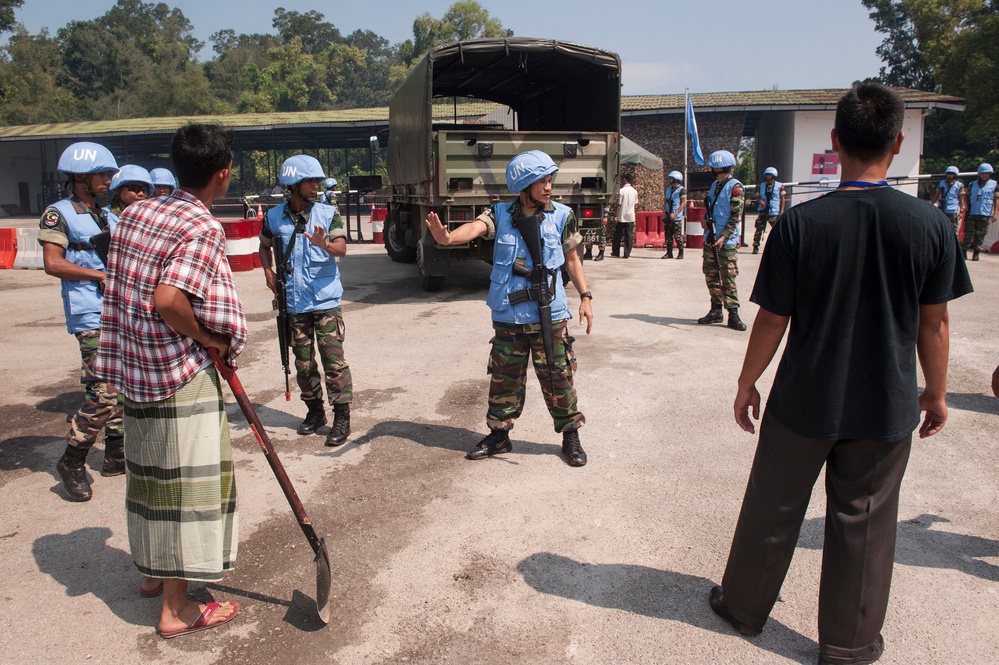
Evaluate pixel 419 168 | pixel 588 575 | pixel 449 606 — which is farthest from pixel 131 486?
pixel 419 168

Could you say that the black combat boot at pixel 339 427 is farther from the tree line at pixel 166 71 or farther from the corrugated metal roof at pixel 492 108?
the tree line at pixel 166 71

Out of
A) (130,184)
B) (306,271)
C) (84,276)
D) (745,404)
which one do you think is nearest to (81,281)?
(84,276)

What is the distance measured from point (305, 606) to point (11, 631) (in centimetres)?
114

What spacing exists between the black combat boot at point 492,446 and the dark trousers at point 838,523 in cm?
223

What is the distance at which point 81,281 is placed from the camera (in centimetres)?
448

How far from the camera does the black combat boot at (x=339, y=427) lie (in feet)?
16.9

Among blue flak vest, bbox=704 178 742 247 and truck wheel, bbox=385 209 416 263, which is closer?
blue flak vest, bbox=704 178 742 247

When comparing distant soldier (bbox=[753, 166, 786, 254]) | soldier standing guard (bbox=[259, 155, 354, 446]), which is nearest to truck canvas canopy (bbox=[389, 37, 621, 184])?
soldier standing guard (bbox=[259, 155, 354, 446])

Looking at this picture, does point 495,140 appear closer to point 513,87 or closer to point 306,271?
point 513,87

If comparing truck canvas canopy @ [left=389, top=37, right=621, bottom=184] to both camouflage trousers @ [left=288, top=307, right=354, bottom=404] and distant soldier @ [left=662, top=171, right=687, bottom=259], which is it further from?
Result: camouflage trousers @ [left=288, top=307, right=354, bottom=404]

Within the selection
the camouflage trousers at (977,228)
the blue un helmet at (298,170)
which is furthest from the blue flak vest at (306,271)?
the camouflage trousers at (977,228)

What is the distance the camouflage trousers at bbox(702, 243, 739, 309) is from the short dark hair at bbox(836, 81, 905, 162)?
6021 mm

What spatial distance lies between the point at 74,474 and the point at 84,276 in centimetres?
112

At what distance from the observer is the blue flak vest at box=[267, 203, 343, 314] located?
200 inches
